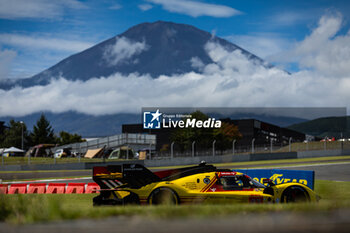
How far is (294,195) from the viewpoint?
1188 cm

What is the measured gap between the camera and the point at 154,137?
293ft

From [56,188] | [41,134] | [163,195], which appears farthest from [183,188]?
[41,134]

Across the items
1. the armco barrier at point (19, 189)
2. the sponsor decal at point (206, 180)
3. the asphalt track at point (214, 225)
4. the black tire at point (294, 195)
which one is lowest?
the armco barrier at point (19, 189)

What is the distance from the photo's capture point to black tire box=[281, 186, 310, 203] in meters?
11.8

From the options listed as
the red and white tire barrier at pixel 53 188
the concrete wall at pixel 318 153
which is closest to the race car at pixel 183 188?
the red and white tire barrier at pixel 53 188

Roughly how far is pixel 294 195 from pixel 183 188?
3.11 metres

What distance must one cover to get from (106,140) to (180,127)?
45.0 ft

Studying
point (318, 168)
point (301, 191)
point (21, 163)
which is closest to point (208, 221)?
point (301, 191)

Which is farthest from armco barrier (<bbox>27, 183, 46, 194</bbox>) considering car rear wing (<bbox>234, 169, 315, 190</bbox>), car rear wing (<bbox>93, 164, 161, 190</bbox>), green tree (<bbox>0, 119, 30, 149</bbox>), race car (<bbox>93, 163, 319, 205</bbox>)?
green tree (<bbox>0, 119, 30, 149</bbox>)

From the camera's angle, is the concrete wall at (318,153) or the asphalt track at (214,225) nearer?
the asphalt track at (214,225)

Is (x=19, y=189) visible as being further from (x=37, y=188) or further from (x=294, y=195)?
(x=294, y=195)

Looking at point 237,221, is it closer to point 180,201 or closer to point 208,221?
point 208,221

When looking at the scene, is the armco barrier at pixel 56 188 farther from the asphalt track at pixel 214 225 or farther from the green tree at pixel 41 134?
the green tree at pixel 41 134

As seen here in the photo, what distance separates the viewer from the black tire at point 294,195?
38.6 feet
